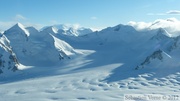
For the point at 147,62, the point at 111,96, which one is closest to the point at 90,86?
the point at 111,96

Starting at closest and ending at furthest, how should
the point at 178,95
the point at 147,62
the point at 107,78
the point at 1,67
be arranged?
the point at 178,95
the point at 107,78
the point at 147,62
the point at 1,67

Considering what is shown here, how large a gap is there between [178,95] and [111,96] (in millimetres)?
19177

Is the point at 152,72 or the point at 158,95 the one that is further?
the point at 152,72

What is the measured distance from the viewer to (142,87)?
353ft

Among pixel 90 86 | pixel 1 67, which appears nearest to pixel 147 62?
pixel 90 86

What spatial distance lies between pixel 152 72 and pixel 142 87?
3432cm

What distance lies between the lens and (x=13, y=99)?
91.8 metres

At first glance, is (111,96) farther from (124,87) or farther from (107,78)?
(107,78)

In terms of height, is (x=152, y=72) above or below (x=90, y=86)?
above

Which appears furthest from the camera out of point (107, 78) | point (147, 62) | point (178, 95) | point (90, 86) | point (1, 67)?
point (1, 67)

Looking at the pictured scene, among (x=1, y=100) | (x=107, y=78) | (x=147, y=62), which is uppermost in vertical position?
(x=147, y=62)

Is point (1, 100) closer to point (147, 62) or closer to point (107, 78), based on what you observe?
point (107, 78)

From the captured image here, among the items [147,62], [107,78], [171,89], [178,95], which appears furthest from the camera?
[147,62]

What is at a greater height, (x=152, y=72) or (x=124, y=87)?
(x=152, y=72)
